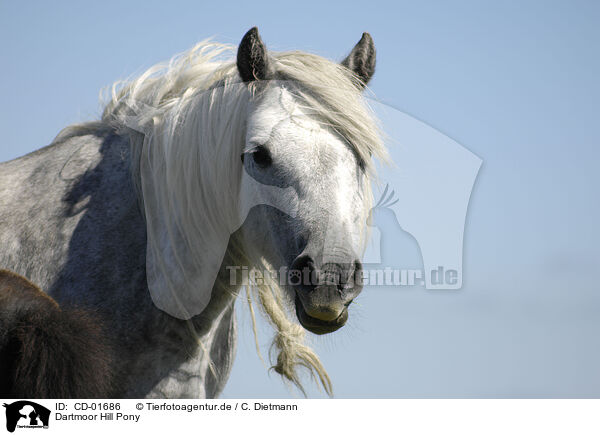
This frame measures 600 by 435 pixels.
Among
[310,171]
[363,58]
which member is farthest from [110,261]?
[363,58]

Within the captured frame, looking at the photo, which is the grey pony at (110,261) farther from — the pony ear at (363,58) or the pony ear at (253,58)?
the pony ear at (253,58)

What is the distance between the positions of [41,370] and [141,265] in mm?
1290

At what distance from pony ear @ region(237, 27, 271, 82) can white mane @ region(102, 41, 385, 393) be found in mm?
71

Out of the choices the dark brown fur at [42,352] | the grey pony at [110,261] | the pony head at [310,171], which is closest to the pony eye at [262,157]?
the pony head at [310,171]

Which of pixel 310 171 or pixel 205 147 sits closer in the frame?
pixel 310 171

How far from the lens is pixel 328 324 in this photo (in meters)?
3.31

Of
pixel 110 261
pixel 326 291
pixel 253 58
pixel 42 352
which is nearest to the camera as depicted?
pixel 42 352

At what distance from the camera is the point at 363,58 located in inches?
167

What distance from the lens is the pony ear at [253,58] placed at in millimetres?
3832
